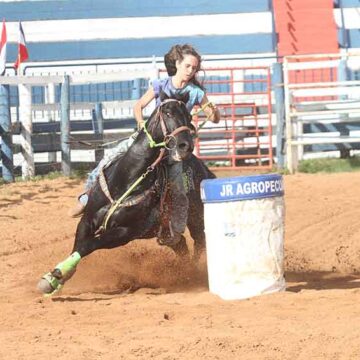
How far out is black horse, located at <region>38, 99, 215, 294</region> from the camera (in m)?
7.66

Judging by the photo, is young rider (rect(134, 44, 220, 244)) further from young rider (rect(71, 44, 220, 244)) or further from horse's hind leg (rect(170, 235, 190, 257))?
horse's hind leg (rect(170, 235, 190, 257))

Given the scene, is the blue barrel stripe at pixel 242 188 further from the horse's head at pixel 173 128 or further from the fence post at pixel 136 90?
the fence post at pixel 136 90

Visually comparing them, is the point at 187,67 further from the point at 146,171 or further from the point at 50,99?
the point at 50,99

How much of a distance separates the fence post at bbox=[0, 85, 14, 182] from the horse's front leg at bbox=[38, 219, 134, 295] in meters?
7.45

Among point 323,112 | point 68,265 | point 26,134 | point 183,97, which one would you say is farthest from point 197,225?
point 323,112

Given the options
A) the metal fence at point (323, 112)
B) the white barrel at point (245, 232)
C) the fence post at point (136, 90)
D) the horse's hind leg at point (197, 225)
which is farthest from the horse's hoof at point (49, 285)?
the fence post at point (136, 90)

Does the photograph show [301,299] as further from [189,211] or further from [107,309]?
[189,211]

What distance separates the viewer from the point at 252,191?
23.4 ft

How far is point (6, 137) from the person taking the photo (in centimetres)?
1530

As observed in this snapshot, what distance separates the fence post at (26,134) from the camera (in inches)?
614

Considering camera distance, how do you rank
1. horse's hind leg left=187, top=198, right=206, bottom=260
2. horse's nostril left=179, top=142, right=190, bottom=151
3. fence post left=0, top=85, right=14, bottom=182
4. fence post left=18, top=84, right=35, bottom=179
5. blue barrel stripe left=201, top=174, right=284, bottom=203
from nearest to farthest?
blue barrel stripe left=201, top=174, right=284, bottom=203 → horse's nostril left=179, top=142, right=190, bottom=151 → horse's hind leg left=187, top=198, right=206, bottom=260 → fence post left=0, top=85, right=14, bottom=182 → fence post left=18, top=84, right=35, bottom=179

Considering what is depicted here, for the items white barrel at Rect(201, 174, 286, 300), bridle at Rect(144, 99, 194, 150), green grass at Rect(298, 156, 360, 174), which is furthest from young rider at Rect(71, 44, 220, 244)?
green grass at Rect(298, 156, 360, 174)

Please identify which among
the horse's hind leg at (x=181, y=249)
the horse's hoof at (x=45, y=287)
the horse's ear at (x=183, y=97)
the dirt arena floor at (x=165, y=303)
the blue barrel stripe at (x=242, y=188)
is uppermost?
the horse's ear at (x=183, y=97)

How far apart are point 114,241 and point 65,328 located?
1612 millimetres
